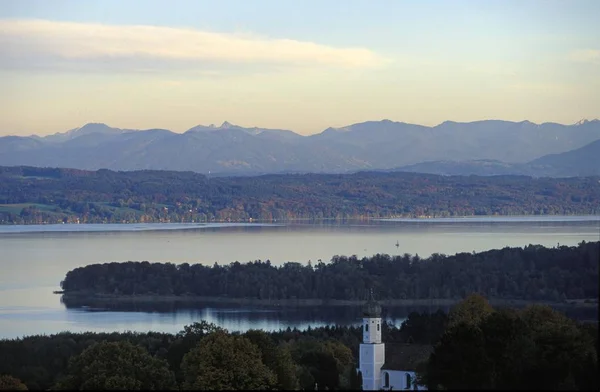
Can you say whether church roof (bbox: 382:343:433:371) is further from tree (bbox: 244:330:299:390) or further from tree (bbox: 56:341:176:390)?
tree (bbox: 56:341:176:390)

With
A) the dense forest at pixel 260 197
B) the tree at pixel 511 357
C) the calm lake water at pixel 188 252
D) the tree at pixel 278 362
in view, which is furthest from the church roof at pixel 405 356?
the dense forest at pixel 260 197

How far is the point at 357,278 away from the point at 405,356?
2855 cm

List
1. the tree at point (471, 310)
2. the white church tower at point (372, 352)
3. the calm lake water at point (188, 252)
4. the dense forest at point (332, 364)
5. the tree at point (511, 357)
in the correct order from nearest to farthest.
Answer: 1. the tree at point (511, 357)
2. the dense forest at point (332, 364)
3. the white church tower at point (372, 352)
4. the tree at point (471, 310)
5. the calm lake water at point (188, 252)

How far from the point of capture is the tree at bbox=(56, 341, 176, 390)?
64.5 ft

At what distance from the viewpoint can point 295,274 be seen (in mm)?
52688

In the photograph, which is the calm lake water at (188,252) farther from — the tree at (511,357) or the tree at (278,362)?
the tree at (511,357)

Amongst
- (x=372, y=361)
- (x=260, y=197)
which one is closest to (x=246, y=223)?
(x=260, y=197)

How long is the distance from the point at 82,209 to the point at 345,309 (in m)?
89.3

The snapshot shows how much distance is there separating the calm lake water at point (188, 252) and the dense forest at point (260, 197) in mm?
10418

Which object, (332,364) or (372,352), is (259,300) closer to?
(332,364)

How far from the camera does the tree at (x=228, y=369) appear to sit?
20.0 m

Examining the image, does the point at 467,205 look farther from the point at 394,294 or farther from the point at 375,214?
the point at 394,294

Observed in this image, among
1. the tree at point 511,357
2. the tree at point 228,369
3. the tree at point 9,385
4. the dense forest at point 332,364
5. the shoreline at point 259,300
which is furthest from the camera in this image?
A: the shoreline at point 259,300

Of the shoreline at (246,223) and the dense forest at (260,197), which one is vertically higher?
the dense forest at (260,197)
